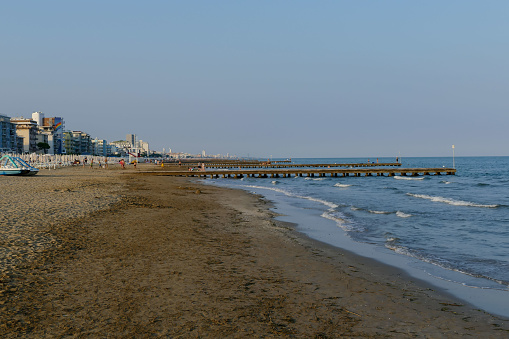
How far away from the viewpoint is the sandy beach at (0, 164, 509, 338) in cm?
526

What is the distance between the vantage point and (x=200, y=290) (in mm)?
6805

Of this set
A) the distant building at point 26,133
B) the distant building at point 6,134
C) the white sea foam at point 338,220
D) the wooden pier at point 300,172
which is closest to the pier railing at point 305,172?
the wooden pier at point 300,172

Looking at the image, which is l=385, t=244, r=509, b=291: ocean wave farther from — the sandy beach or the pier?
the pier

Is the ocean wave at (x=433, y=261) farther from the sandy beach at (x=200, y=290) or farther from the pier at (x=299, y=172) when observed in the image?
the pier at (x=299, y=172)

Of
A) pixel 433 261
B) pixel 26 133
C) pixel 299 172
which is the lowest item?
pixel 433 261

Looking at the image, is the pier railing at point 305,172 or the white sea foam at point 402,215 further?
the pier railing at point 305,172

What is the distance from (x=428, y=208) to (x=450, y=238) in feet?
33.0

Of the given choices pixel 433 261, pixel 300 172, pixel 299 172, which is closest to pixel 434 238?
pixel 433 261

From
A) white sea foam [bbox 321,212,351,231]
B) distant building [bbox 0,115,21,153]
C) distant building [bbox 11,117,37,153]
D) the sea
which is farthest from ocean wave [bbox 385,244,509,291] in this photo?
distant building [bbox 11,117,37,153]

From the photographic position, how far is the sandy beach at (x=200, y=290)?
526 cm

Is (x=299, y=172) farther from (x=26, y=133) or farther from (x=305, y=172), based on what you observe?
(x=26, y=133)

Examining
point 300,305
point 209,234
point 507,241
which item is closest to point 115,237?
point 209,234

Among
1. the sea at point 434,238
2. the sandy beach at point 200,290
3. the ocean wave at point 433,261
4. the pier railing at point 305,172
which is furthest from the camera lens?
the pier railing at point 305,172

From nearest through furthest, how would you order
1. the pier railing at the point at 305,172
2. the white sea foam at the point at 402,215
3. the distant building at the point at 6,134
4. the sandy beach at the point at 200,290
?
the sandy beach at the point at 200,290 → the white sea foam at the point at 402,215 → the pier railing at the point at 305,172 → the distant building at the point at 6,134
